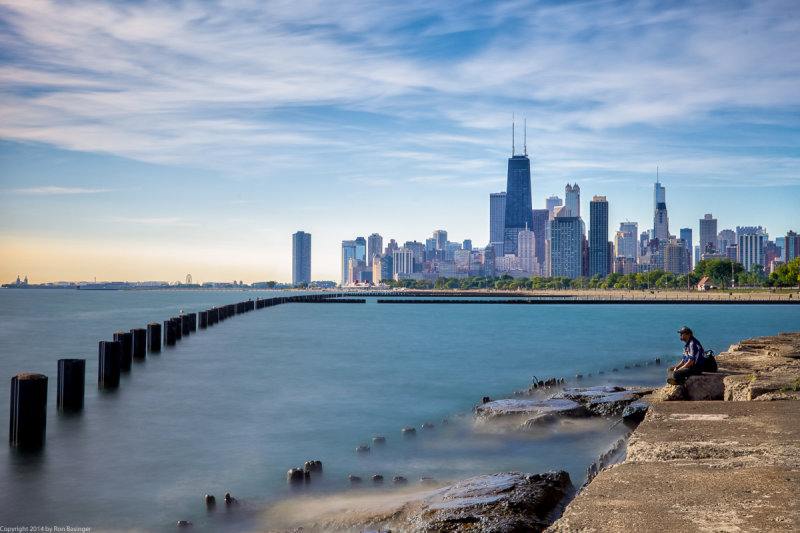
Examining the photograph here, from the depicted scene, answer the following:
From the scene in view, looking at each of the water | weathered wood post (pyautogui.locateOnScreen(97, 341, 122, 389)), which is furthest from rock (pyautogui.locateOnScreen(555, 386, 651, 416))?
weathered wood post (pyautogui.locateOnScreen(97, 341, 122, 389))

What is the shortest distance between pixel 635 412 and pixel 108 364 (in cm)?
1576

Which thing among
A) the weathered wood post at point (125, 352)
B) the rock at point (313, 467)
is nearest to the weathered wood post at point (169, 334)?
the weathered wood post at point (125, 352)

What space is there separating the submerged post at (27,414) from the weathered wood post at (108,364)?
7944 mm

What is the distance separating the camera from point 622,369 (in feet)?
89.8

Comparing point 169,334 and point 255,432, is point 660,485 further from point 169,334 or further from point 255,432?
point 169,334

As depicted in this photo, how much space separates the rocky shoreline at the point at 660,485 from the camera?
4789mm

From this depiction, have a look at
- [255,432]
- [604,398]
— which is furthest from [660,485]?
[255,432]

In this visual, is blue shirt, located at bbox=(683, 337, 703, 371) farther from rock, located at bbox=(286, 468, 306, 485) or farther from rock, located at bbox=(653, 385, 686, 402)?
rock, located at bbox=(286, 468, 306, 485)

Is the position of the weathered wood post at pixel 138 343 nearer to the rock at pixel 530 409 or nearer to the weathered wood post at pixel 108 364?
the weathered wood post at pixel 108 364

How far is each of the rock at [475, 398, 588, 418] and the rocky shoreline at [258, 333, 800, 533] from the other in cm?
258

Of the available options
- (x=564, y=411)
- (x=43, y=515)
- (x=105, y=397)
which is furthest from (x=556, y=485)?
(x=105, y=397)

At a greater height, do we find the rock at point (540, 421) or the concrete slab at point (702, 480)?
the concrete slab at point (702, 480)

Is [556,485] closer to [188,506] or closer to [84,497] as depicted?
[188,506]

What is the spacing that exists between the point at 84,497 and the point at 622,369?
72.9 feet
